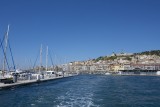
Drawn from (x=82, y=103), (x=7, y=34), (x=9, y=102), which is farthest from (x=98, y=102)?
(x=7, y=34)

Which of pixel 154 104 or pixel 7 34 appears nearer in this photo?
pixel 154 104

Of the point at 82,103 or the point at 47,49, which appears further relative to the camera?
the point at 47,49

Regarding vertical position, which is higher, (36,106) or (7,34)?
(7,34)

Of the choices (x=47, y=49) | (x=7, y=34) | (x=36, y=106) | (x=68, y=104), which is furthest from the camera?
(x=47, y=49)

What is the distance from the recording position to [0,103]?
37719mm

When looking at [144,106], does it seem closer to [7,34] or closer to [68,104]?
[68,104]

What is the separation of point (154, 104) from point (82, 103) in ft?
28.7

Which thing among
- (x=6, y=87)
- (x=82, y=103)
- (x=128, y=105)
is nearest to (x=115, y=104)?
(x=128, y=105)

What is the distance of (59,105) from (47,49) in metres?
90.0

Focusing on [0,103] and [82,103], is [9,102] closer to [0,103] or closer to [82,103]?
[0,103]

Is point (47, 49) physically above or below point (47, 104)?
above

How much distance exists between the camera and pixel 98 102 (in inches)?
1594

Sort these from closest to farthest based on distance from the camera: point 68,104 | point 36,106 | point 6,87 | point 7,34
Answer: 1. point 36,106
2. point 68,104
3. point 6,87
4. point 7,34

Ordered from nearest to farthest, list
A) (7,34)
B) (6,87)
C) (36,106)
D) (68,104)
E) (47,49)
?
(36,106) < (68,104) < (6,87) < (7,34) < (47,49)
